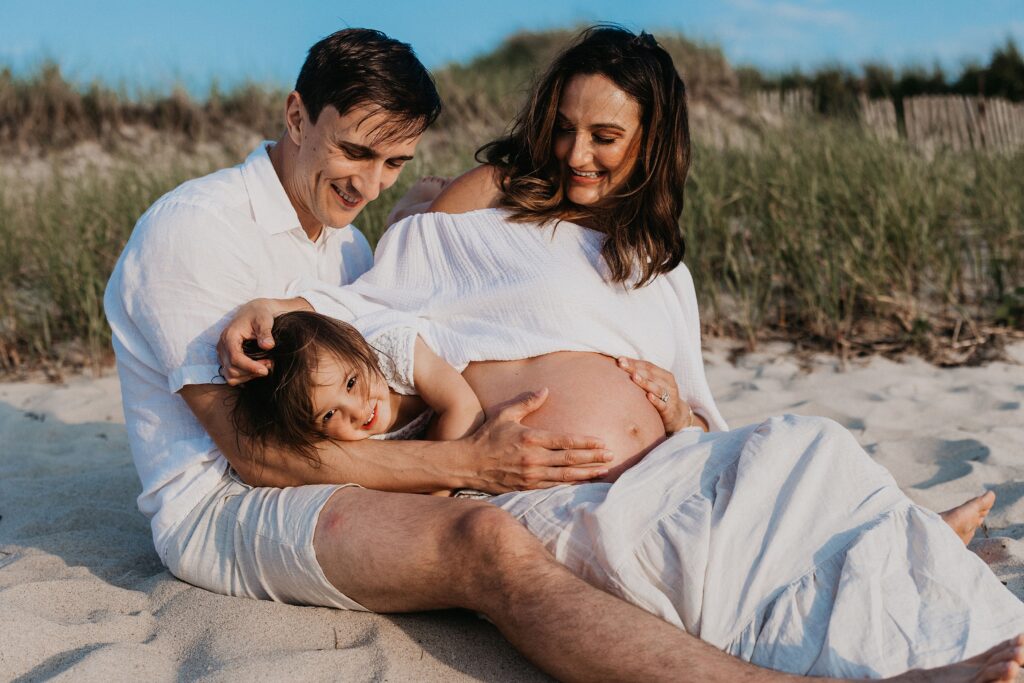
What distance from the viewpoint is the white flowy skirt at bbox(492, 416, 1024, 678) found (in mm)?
2250

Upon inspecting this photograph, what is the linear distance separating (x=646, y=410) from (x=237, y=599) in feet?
4.13

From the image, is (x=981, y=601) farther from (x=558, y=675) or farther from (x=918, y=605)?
(x=558, y=675)

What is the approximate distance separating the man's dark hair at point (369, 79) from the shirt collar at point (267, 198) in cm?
21

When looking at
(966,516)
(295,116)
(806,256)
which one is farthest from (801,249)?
(295,116)

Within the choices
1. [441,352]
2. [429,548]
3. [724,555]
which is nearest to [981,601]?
[724,555]

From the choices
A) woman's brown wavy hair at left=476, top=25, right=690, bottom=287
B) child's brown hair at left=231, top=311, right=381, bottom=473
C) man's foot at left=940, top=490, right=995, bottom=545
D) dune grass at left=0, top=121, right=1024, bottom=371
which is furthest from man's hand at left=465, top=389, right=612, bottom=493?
dune grass at left=0, top=121, right=1024, bottom=371

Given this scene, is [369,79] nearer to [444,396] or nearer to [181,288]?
[181,288]

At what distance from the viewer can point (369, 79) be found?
9.68 feet

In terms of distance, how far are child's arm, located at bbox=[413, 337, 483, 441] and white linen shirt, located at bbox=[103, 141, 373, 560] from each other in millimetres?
483

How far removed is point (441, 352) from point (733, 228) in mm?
3971

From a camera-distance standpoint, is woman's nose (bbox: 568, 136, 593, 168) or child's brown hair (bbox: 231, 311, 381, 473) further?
woman's nose (bbox: 568, 136, 593, 168)

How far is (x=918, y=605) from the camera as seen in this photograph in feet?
7.53

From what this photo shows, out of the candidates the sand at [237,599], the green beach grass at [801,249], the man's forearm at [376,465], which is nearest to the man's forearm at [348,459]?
the man's forearm at [376,465]

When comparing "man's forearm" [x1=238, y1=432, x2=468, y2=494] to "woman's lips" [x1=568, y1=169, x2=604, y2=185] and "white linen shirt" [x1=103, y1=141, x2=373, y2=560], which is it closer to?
"white linen shirt" [x1=103, y1=141, x2=373, y2=560]
